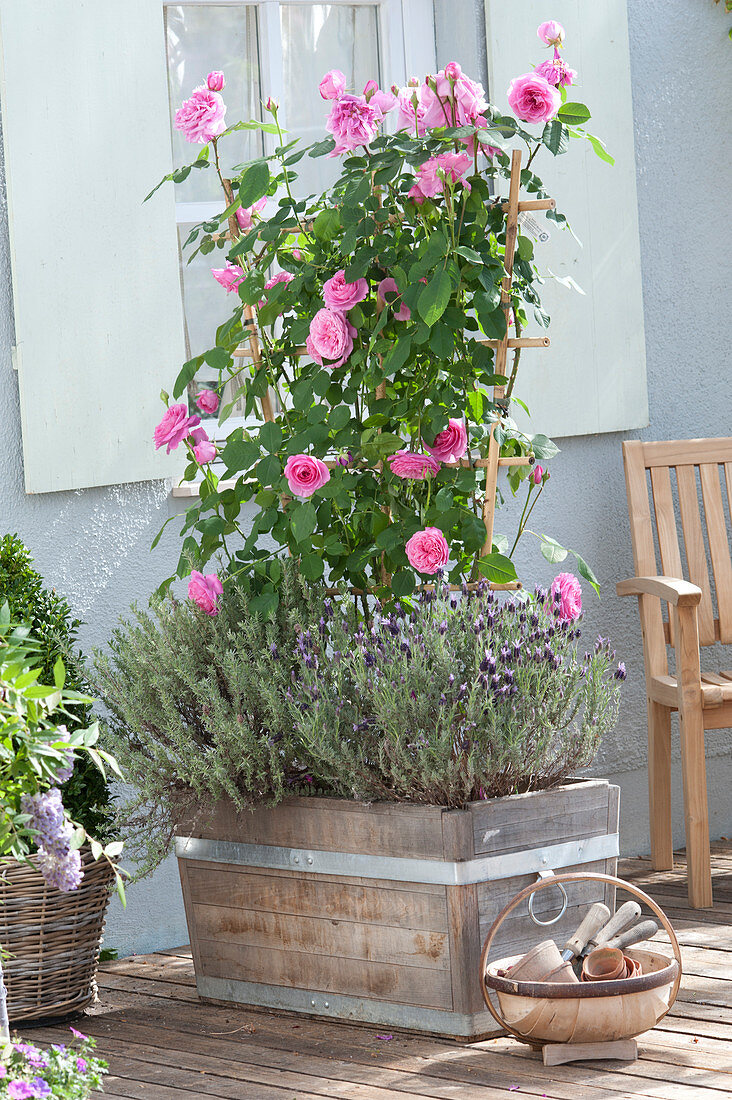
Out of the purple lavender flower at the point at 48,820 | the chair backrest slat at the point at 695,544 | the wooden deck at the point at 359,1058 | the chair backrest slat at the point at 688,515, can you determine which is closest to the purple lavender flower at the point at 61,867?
the purple lavender flower at the point at 48,820

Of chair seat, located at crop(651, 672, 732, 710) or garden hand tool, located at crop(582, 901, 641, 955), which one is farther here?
chair seat, located at crop(651, 672, 732, 710)

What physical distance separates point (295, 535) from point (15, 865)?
77cm

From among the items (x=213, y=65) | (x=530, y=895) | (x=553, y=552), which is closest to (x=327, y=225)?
(x=553, y=552)

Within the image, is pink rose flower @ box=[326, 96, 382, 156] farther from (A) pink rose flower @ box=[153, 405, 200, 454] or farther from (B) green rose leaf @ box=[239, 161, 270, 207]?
(A) pink rose flower @ box=[153, 405, 200, 454]

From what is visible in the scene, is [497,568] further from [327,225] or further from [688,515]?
[688,515]

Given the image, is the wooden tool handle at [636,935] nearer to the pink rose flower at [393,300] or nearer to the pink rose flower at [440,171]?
the pink rose flower at [393,300]

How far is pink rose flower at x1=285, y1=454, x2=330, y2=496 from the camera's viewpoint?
2582mm

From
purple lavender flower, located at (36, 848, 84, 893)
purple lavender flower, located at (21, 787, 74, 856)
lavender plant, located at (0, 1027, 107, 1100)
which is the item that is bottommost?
lavender plant, located at (0, 1027, 107, 1100)

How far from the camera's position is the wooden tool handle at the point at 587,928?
2424 mm

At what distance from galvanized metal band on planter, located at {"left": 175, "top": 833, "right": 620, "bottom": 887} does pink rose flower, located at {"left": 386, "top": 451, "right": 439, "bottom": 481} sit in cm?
67

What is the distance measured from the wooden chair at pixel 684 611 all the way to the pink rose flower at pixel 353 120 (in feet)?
4.32

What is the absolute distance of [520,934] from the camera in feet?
8.10

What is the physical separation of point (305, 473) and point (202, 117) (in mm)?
701

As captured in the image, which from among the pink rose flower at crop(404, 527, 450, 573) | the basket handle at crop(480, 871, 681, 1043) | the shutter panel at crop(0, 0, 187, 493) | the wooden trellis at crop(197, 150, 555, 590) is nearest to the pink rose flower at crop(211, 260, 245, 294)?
the wooden trellis at crop(197, 150, 555, 590)
